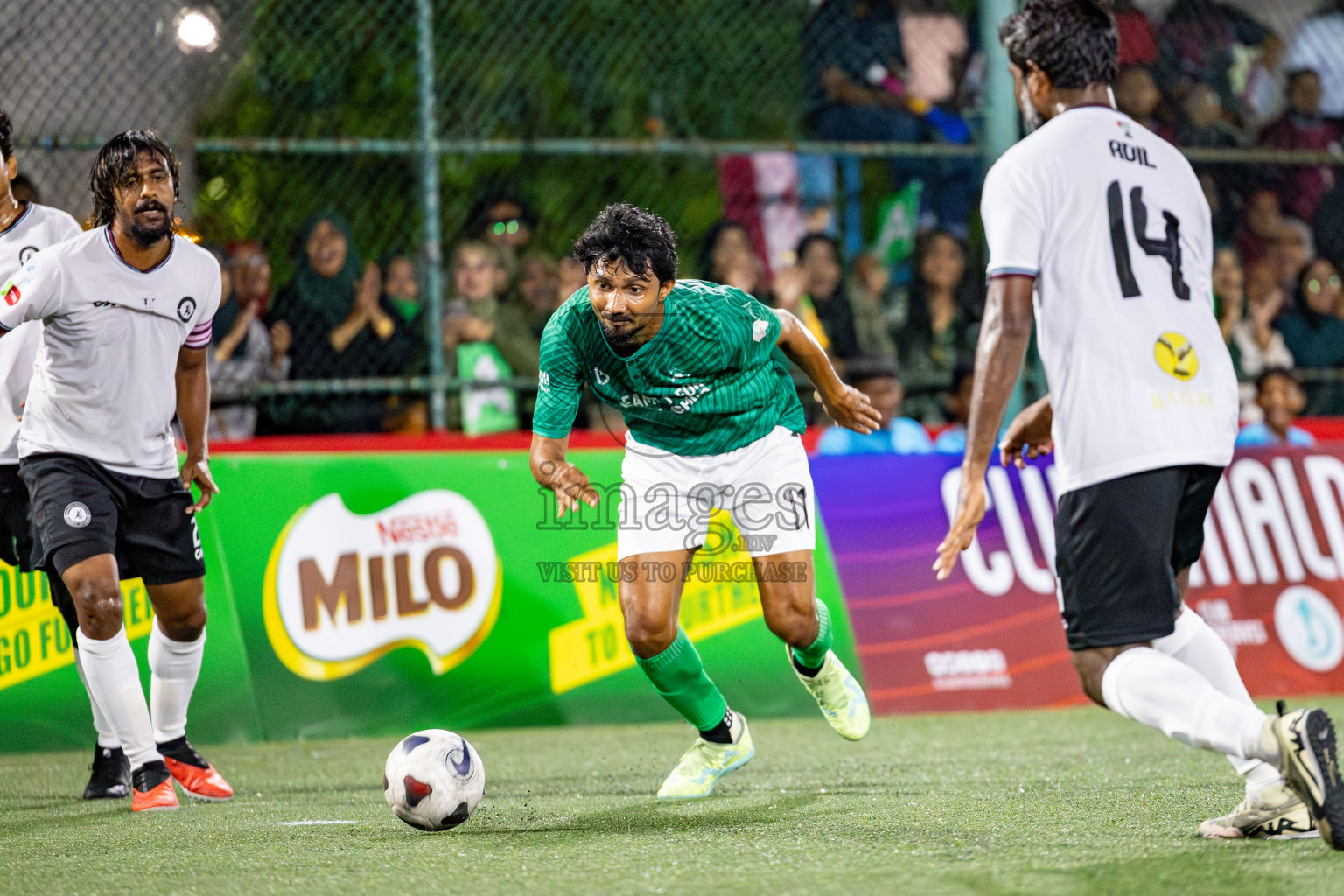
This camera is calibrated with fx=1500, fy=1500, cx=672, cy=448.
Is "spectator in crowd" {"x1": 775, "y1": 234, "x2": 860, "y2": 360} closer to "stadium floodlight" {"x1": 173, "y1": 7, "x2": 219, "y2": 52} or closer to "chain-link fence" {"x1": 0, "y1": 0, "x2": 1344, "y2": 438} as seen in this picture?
"chain-link fence" {"x1": 0, "y1": 0, "x2": 1344, "y2": 438}

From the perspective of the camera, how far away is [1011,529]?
27.1 feet

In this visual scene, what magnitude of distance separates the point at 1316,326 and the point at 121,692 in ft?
27.5

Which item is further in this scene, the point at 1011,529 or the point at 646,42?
the point at 646,42

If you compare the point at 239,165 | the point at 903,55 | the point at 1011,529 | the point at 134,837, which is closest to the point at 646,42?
the point at 903,55

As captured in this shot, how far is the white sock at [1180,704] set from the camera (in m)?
3.56

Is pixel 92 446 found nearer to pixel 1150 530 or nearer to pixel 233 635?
pixel 233 635

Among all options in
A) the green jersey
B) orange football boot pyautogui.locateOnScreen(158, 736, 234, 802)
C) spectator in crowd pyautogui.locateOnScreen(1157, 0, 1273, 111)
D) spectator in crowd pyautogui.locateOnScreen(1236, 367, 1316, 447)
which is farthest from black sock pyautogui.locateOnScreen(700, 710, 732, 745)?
spectator in crowd pyautogui.locateOnScreen(1157, 0, 1273, 111)

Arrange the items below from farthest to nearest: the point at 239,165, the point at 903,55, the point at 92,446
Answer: the point at 903,55 → the point at 239,165 → the point at 92,446

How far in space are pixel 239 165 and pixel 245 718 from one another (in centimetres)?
319

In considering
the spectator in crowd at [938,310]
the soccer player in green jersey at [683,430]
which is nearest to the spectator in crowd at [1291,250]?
the spectator in crowd at [938,310]

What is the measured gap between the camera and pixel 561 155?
30.8ft

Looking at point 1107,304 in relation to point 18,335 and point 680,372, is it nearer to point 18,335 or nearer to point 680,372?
point 680,372

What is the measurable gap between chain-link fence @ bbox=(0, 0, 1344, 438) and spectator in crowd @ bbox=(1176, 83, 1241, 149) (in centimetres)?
2

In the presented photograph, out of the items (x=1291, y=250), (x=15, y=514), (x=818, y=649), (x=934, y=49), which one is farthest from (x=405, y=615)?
(x=1291, y=250)
